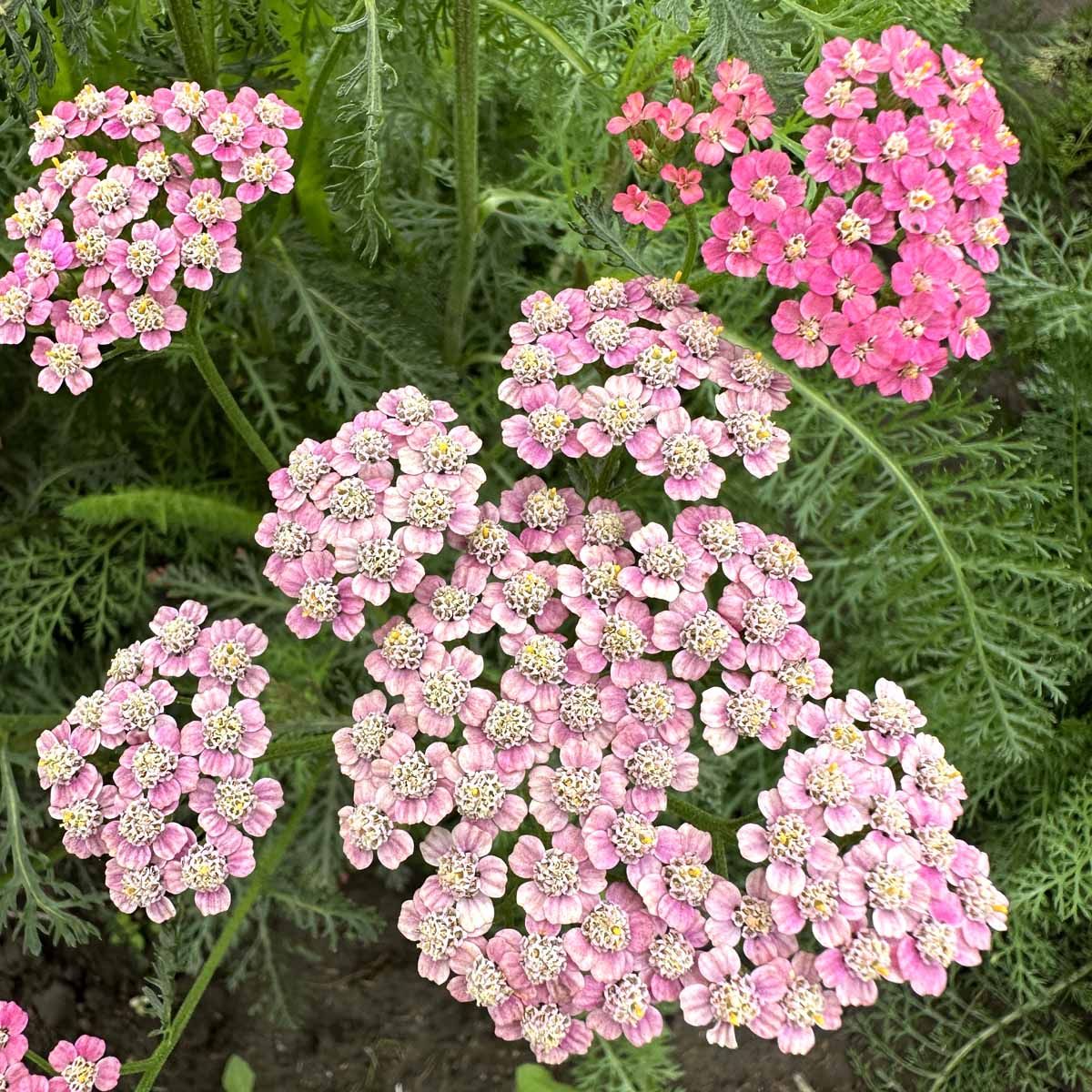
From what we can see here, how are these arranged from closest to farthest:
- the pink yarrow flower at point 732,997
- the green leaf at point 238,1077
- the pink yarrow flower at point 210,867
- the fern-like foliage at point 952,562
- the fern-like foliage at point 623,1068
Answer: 1. the pink yarrow flower at point 732,997
2. the pink yarrow flower at point 210,867
3. the fern-like foliage at point 952,562
4. the fern-like foliage at point 623,1068
5. the green leaf at point 238,1077

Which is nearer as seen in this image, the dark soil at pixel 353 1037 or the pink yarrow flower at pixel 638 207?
the pink yarrow flower at pixel 638 207

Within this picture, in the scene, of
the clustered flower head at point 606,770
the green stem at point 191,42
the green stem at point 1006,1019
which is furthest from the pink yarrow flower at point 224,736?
the green stem at point 1006,1019

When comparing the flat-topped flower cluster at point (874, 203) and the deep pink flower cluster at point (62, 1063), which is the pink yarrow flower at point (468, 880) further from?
the flat-topped flower cluster at point (874, 203)

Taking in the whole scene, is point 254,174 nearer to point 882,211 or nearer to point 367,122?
point 367,122

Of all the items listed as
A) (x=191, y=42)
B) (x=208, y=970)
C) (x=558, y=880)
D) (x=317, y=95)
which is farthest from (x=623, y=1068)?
(x=191, y=42)

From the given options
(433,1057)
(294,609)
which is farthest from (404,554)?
(433,1057)

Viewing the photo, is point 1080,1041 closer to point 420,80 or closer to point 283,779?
point 283,779

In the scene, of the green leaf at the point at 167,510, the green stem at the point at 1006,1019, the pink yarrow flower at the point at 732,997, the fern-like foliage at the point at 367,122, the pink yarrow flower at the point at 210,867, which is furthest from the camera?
the green stem at the point at 1006,1019

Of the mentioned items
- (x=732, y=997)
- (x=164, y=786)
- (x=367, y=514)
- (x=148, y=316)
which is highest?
(x=148, y=316)
